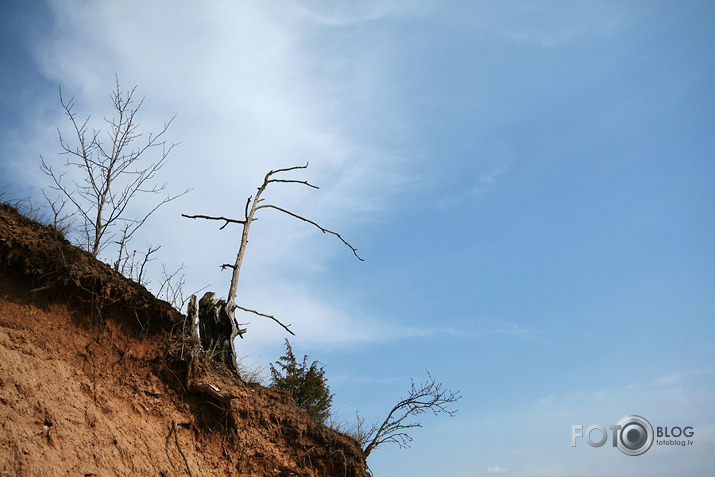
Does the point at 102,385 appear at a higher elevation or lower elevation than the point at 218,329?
lower

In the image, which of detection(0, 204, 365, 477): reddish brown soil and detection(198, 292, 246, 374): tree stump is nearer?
detection(0, 204, 365, 477): reddish brown soil

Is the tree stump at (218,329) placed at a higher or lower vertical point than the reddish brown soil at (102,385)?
higher

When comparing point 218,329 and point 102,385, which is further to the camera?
point 218,329

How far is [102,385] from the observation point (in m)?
7.04

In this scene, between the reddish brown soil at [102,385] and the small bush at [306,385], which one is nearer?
the reddish brown soil at [102,385]

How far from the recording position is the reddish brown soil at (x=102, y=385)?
6047mm

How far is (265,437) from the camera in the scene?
891 cm

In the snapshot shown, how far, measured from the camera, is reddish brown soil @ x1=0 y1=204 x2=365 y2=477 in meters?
6.05

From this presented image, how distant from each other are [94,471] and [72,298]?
7.90 feet

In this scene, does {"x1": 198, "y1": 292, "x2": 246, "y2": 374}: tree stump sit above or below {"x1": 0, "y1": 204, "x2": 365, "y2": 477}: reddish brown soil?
above

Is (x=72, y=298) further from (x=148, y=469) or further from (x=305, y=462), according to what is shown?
(x=305, y=462)

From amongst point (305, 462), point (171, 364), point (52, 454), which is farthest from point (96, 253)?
point (305, 462)

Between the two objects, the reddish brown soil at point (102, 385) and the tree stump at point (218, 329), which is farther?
the tree stump at point (218, 329)

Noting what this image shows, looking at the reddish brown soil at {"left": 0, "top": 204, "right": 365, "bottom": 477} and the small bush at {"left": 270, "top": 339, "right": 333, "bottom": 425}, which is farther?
the small bush at {"left": 270, "top": 339, "right": 333, "bottom": 425}
